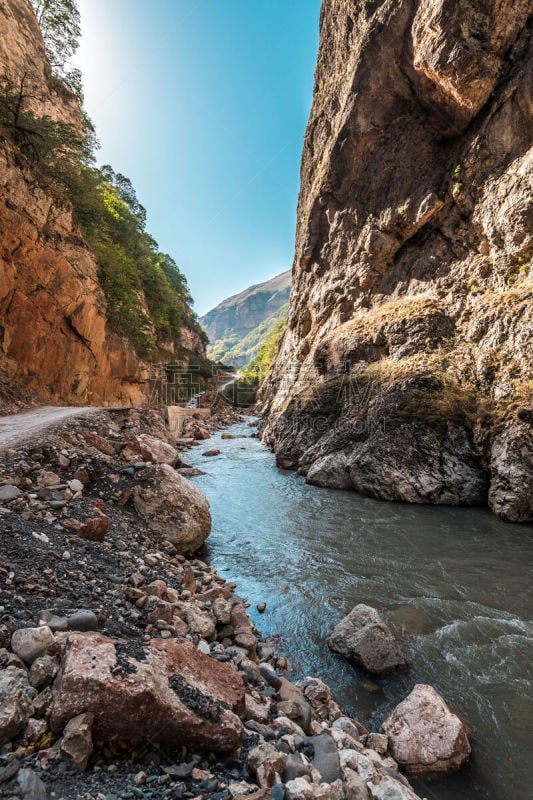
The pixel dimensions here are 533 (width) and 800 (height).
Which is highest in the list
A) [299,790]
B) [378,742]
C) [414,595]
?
[299,790]

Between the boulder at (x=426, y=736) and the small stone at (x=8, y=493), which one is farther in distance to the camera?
the small stone at (x=8, y=493)

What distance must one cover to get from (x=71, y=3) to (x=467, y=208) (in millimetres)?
26218

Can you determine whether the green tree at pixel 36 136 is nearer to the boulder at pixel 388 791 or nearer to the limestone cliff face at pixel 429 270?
the limestone cliff face at pixel 429 270

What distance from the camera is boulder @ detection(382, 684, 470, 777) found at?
276 centimetres

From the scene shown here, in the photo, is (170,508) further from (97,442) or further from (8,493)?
(8,493)

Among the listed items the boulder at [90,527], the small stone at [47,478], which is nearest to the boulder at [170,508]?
the boulder at [90,527]

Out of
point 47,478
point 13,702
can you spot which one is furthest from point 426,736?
point 47,478

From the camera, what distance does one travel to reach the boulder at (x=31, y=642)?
6.77ft

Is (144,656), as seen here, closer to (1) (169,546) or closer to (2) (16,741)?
(2) (16,741)

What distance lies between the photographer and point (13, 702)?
1.71 metres

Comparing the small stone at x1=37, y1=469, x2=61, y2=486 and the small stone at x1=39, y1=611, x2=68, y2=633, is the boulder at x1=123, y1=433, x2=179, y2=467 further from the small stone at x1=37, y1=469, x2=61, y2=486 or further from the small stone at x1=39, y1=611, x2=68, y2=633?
the small stone at x1=39, y1=611, x2=68, y2=633

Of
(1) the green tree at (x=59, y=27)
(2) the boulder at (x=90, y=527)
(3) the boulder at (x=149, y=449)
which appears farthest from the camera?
(1) the green tree at (x=59, y=27)

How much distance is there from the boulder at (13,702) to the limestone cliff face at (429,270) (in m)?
9.36

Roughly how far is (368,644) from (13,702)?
3.45 meters
